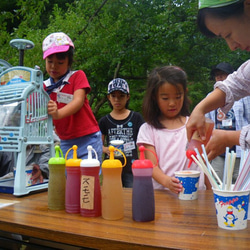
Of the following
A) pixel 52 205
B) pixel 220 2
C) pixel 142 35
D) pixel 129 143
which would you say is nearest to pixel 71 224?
pixel 52 205

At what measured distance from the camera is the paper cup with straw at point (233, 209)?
3.24 ft

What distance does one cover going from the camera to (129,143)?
10.8 feet

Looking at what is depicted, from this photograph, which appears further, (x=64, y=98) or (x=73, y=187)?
(x=64, y=98)

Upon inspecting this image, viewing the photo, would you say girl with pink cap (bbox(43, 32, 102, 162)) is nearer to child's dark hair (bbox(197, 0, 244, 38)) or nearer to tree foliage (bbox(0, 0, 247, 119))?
child's dark hair (bbox(197, 0, 244, 38))

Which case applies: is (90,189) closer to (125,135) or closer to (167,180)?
(167,180)

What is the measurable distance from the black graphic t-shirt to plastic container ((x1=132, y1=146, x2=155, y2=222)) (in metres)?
2.10

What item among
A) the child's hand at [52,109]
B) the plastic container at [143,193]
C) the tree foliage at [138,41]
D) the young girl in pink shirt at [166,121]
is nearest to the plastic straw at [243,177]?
the plastic container at [143,193]

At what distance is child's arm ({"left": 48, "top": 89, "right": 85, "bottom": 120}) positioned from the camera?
6.06 feet

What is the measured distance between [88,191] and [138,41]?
5744 mm

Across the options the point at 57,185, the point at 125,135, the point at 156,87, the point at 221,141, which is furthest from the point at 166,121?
the point at 125,135

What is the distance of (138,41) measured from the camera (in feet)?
21.5

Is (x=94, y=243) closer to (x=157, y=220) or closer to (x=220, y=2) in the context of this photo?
(x=157, y=220)

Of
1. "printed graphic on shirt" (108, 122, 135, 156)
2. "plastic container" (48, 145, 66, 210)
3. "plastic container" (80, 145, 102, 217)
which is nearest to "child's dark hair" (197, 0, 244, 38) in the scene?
"plastic container" (80, 145, 102, 217)

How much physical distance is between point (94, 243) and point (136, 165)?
0.97ft
